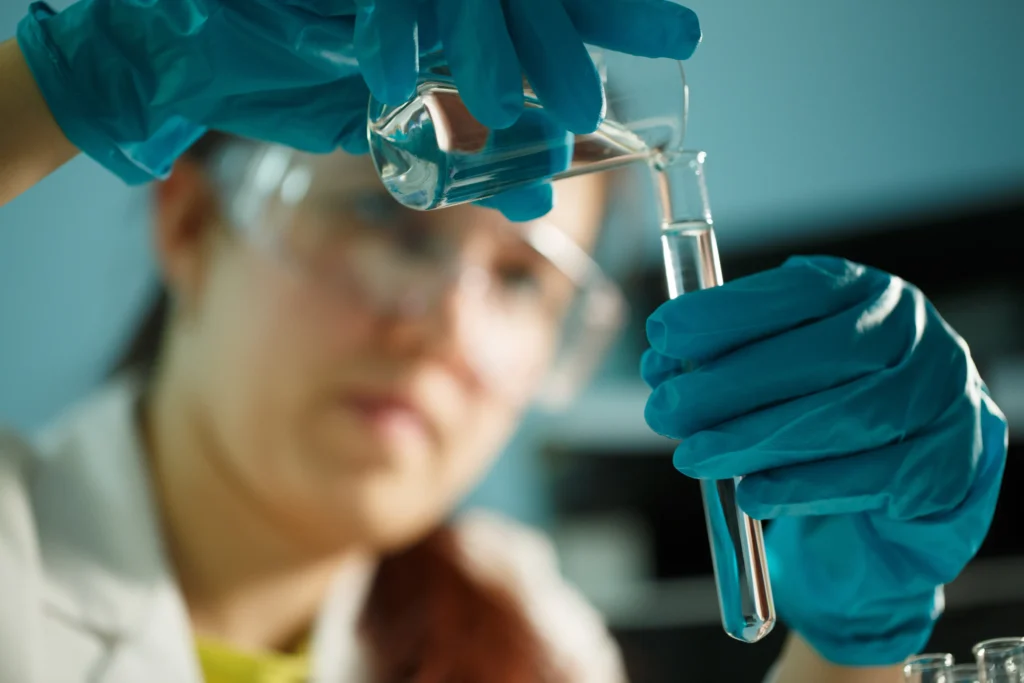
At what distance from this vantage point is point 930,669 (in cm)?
78

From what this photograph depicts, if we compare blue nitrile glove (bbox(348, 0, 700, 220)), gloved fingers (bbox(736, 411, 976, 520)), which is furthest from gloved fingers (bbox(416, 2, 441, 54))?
gloved fingers (bbox(736, 411, 976, 520))

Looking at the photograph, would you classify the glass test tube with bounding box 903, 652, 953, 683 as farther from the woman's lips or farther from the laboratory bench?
the laboratory bench

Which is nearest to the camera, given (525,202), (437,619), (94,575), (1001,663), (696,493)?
(1001,663)

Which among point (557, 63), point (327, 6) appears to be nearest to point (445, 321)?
point (327, 6)

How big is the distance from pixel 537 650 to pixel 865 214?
162cm

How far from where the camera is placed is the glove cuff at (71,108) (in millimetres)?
924

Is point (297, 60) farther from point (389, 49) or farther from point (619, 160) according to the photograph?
point (619, 160)

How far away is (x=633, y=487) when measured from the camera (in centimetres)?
302

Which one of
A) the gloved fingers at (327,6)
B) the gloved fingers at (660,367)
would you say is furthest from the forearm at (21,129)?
the gloved fingers at (660,367)

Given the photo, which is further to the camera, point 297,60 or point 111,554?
point 111,554

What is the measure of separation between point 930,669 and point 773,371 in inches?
11.1

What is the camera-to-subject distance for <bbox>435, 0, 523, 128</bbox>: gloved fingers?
772 millimetres

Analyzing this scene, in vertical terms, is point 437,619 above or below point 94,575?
below

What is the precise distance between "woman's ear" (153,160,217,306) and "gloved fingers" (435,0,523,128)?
42.6 inches
